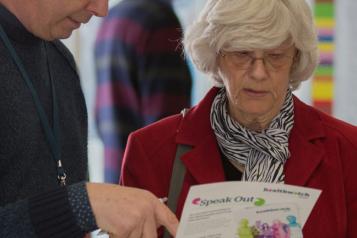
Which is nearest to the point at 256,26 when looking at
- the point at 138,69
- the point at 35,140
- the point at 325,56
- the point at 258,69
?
the point at 258,69

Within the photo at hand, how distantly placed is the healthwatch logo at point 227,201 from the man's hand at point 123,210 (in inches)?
8.3

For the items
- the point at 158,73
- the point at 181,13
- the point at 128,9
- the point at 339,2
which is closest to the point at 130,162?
the point at 158,73

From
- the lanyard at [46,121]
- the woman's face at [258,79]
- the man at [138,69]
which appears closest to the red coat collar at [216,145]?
the woman's face at [258,79]

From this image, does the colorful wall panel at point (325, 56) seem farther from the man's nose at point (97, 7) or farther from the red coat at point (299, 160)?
the man's nose at point (97, 7)

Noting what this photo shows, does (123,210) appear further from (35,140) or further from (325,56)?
(325,56)

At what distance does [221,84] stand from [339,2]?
66.5 inches

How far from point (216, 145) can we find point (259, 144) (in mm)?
131

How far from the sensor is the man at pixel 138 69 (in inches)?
105

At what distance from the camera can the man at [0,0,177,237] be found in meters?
1.01

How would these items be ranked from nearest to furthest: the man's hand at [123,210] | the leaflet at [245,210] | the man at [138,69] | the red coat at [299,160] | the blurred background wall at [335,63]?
the man's hand at [123,210], the leaflet at [245,210], the red coat at [299,160], the man at [138,69], the blurred background wall at [335,63]

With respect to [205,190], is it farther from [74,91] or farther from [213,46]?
[213,46]

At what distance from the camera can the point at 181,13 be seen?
10.5ft

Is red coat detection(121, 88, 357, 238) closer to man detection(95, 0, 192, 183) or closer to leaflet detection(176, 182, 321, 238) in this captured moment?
leaflet detection(176, 182, 321, 238)

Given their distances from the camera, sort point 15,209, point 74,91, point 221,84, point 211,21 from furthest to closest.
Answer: point 221,84 → point 211,21 → point 74,91 → point 15,209
